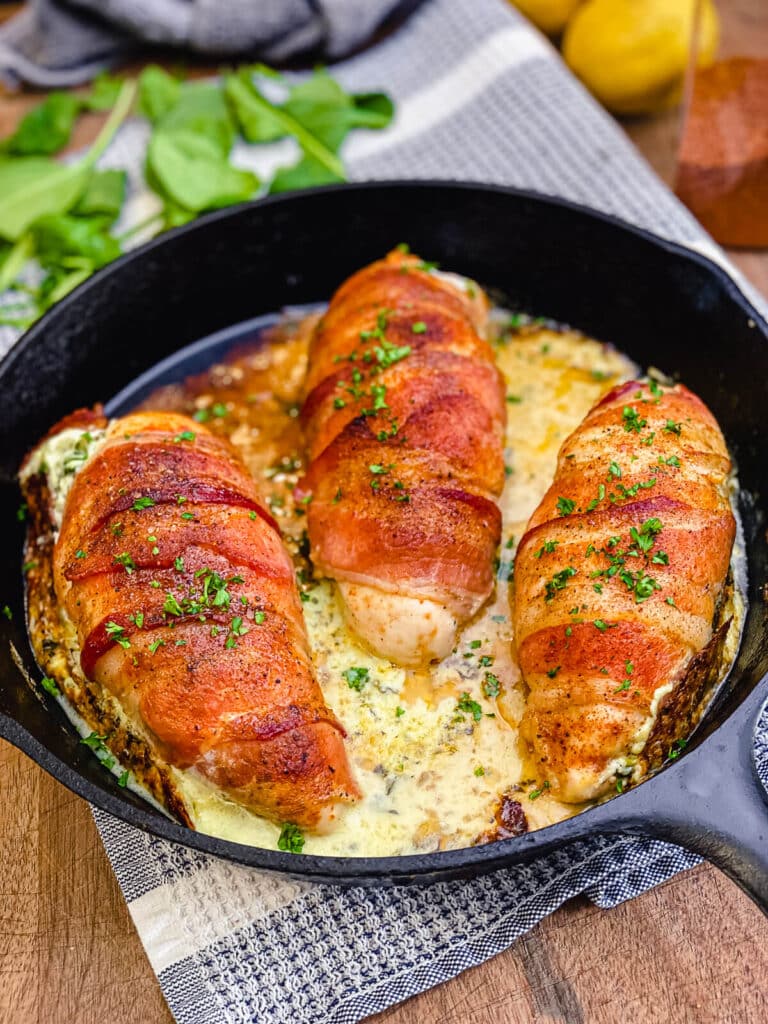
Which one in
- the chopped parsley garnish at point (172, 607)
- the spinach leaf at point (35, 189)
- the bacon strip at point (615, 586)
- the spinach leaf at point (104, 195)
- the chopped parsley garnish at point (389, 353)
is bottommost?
the bacon strip at point (615, 586)

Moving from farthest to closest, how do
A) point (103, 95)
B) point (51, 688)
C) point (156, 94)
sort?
point (103, 95), point (156, 94), point (51, 688)

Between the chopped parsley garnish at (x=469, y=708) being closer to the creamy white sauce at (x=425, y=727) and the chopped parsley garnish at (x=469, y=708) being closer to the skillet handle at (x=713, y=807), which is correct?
the creamy white sauce at (x=425, y=727)

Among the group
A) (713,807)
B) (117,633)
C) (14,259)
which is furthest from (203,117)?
(713,807)

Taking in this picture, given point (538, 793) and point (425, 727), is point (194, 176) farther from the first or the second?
point (538, 793)

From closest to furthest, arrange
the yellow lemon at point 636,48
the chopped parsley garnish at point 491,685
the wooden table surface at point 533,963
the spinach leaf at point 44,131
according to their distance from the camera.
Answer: the wooden table surface at point 533,963 < the chopped parsley garnish at point 491,685 < the yellow lemon at point 636,48 < the spinach leaf at point 44,131

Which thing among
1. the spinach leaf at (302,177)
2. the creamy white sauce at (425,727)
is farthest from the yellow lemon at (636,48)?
the creamy white sauce at (425,727)

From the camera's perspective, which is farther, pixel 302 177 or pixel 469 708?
pixel 302 177
